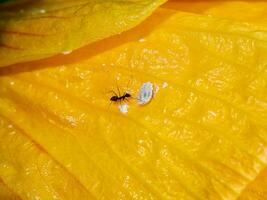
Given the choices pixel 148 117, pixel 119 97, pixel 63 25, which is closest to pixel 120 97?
pixel 119 97

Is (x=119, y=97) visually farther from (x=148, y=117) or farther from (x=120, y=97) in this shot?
(x=148, y=117)

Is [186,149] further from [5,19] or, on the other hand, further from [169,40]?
[5,19]

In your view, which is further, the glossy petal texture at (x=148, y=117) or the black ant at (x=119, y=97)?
the black ant at (x=119, y=97)

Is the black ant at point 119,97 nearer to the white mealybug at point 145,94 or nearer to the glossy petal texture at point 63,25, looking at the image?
the white mealybug at point 145,94

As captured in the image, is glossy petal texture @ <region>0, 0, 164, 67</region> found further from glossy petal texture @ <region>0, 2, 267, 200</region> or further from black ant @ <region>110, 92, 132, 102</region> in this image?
black ant @ <region>110, 92, 132, 102</region>

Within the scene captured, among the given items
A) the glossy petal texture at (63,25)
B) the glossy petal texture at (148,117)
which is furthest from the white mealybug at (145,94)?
the glossy petal texture at (63,25)

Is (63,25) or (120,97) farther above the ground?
(63,25)
